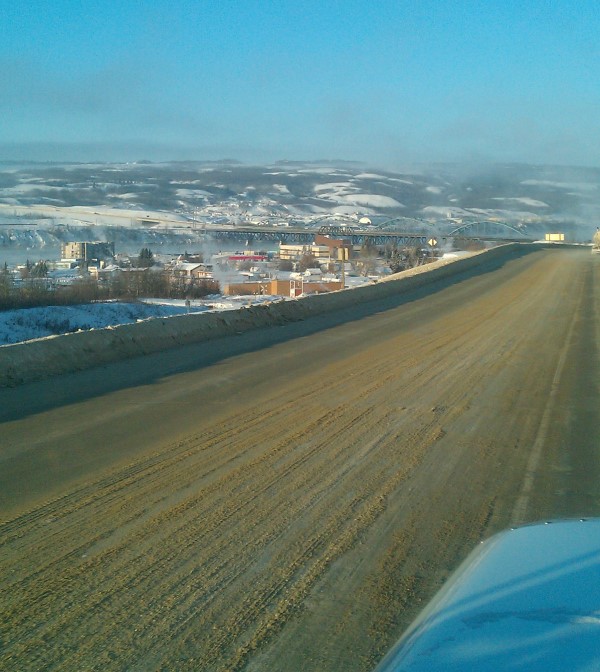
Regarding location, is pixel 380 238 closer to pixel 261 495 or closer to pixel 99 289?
pixel 99 289

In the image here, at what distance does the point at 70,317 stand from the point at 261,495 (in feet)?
79.4

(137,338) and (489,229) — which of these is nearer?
(137,338)

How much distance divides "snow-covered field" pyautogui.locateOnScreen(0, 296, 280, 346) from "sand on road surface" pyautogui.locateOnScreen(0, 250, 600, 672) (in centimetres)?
1320

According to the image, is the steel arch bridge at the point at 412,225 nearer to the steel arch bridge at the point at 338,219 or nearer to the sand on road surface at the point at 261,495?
the steel arch bridge at the point at 338,219

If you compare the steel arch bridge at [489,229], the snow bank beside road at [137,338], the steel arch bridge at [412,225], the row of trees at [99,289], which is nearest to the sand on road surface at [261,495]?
the snow bank beside road at [137,338]

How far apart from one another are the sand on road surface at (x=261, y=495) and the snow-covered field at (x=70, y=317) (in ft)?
43.3

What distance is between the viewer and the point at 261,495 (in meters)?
6.82

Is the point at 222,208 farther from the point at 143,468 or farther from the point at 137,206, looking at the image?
the point at 143,468

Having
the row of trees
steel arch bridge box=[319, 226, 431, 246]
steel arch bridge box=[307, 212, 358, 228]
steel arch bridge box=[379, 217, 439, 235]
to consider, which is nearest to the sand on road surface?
the row of trees

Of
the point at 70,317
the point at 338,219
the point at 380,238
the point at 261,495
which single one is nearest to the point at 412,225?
the point at 338,219

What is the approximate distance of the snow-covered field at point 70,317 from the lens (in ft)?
86.1

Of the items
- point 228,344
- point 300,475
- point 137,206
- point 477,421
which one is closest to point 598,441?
point 477,421

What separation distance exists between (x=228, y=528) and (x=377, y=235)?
284 feet

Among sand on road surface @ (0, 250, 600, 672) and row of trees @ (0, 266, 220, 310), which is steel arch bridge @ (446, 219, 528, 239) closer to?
row of trees @ (0, 266, 220, 310)
